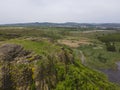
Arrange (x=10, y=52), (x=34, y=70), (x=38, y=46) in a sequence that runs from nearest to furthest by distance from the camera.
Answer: (x=34, y=70) < (x=10, y=52) < (x=38, y=46)

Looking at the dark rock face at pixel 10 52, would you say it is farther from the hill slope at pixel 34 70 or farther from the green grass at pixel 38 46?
the green grass at pixel 38 46

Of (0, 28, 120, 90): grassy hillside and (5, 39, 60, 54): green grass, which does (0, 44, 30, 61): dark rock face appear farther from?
(5, 39, 60, 54): green grass

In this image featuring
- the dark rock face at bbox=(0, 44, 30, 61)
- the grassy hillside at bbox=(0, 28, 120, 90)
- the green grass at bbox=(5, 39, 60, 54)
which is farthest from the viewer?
the green grass at bbox=(5, 39, 60, 54)

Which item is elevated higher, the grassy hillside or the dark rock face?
the dark rock face

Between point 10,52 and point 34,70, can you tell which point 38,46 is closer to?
point 10,52

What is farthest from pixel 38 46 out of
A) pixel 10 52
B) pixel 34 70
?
pixel 34 70

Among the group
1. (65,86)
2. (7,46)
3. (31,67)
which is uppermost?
(7,46)

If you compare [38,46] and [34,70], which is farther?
[38,46]

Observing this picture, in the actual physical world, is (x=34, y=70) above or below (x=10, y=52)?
below

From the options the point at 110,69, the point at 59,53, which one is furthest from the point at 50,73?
the point at 110,69

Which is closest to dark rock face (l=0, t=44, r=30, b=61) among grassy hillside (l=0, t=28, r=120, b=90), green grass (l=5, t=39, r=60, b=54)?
grassy hillside (l=0, t=28, r=120, b=90)

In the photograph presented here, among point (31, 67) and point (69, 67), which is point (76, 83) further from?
point (31, 67)
